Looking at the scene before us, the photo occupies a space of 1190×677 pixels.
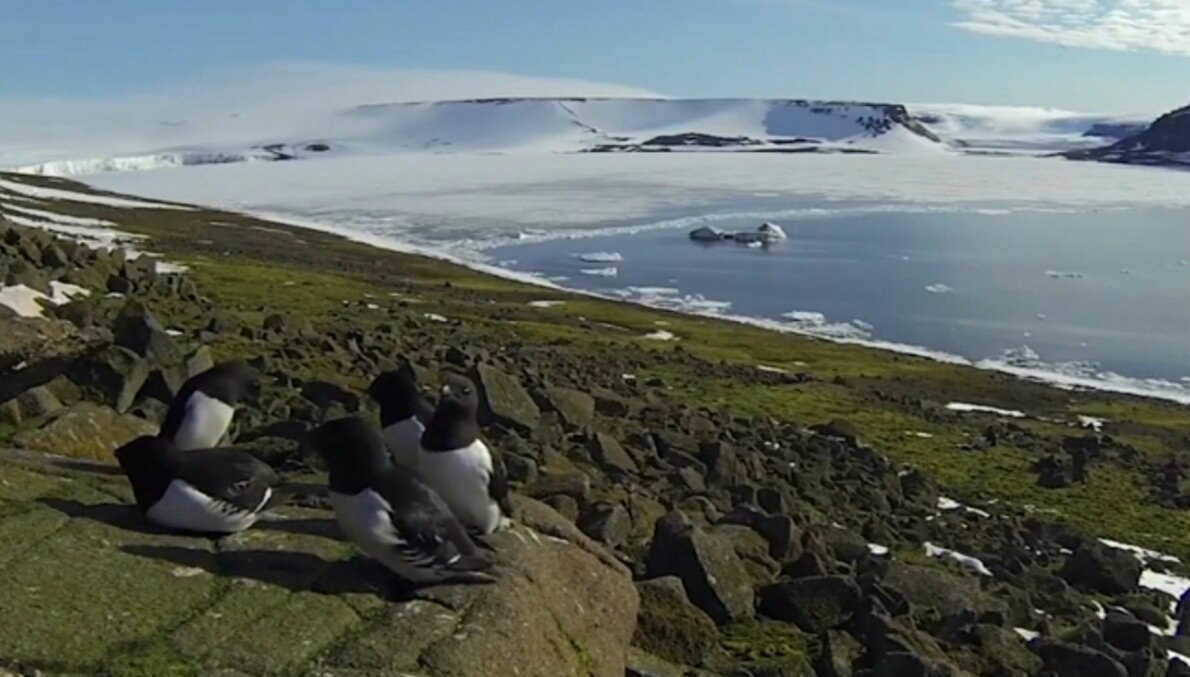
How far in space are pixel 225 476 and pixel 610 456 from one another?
889cm

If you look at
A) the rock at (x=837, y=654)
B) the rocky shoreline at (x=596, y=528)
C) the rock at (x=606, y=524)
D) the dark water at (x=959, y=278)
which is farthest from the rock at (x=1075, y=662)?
the dark water at (x=959, y=278)

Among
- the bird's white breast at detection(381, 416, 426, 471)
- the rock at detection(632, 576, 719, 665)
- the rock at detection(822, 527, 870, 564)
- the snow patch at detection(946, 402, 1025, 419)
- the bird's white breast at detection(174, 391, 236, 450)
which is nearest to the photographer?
the bird's white breast at detection(381, 416, 426, 471)

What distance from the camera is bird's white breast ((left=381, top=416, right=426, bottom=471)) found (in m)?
7.48

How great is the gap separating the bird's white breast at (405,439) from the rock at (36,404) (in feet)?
11.3

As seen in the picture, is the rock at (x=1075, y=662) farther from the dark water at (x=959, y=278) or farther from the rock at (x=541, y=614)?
the dark water at (x=959, y=278)

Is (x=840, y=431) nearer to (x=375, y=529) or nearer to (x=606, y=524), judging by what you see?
(x=606, y=524)

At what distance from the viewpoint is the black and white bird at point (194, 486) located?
6.72m

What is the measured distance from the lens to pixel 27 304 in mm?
14914

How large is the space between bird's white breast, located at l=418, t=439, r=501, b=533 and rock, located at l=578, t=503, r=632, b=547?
3.57m

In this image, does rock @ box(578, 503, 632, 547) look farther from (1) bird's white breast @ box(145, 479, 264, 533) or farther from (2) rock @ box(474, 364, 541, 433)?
(1) bird's white breast @ box(145, 479, 264, 533)

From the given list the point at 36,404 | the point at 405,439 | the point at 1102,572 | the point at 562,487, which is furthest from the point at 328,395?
the point at 1102,572

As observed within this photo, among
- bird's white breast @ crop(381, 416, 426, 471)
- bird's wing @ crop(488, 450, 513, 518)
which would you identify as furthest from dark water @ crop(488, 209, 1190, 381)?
bird's white breast @ crop(381, 416, 426, 471)

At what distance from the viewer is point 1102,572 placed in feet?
52.9

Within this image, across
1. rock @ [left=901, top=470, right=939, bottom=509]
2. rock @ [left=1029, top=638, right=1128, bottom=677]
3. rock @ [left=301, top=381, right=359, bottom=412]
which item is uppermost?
rock @ [left=301, top=381, right=359, bottom=412]
